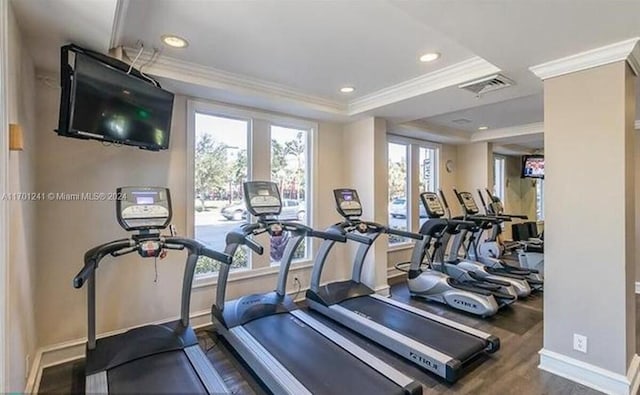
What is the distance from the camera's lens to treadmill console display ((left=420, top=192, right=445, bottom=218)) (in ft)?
14.7

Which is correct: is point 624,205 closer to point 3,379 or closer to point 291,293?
point 291,293

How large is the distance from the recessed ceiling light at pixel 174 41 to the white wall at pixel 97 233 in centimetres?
91

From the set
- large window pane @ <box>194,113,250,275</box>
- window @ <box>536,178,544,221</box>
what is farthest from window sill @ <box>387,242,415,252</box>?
window @ <box>536,178,544,221</box>

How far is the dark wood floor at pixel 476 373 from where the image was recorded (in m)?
2.44

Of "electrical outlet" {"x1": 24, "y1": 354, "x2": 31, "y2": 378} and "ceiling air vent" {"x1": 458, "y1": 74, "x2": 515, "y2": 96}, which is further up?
"ceiling air vent" {"x1": 458, "y1": 74, "x2": 515, "y2": 96}

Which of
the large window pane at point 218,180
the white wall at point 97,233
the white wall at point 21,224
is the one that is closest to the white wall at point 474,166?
the large window pane at point 218,180

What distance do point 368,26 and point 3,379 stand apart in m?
2.88

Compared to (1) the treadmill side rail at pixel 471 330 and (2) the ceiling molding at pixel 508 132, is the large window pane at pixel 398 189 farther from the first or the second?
(1) the treadmill side rail at pixel 471 330

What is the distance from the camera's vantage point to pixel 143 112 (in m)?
2.62

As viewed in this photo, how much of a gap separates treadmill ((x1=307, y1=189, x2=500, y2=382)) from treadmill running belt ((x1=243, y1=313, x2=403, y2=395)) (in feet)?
1.57

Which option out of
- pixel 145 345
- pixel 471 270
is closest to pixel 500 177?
pixel 471 270

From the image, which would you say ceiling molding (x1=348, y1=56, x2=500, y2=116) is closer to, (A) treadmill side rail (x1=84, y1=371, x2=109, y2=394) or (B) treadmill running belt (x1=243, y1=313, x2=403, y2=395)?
(B) treadmill running belt (x1=243, y1=313, x2=403, y2=395)

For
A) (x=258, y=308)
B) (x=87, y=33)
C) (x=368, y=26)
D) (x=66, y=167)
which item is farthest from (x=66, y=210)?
(x=368, y=26)

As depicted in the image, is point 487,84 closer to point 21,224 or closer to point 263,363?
point 263,363
